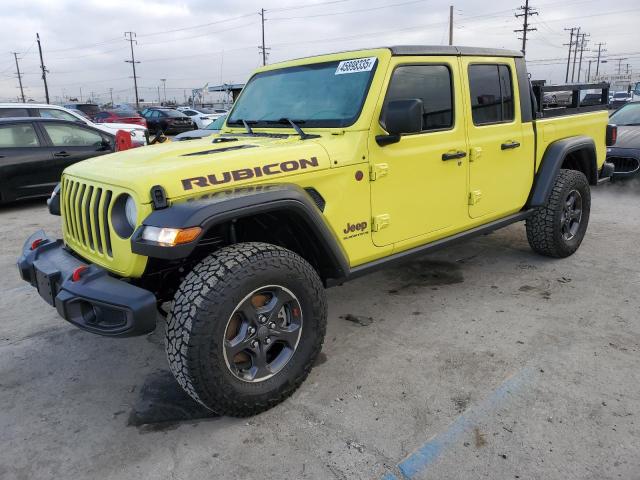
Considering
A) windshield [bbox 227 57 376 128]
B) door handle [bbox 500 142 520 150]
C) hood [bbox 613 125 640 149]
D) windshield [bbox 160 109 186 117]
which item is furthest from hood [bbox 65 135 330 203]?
windshield [bbox 160 109 186 117]

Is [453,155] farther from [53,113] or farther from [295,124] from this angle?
[53,113]

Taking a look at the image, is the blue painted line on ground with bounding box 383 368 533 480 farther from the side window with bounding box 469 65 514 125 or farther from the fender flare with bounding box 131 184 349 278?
the side window with bounding box 469 65 514 125

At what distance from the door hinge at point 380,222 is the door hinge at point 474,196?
36.0 inches

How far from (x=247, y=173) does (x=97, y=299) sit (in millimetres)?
949

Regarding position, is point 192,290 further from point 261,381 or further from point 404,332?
point 404,332

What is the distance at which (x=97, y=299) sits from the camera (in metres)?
2.41

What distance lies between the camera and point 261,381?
267cm

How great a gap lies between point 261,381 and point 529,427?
135 cm

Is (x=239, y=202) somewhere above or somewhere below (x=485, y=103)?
below

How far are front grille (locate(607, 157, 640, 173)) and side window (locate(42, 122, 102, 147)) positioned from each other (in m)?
8.31

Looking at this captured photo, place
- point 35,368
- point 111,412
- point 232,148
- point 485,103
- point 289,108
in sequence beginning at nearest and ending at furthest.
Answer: point 111,412 < point 232,148 < point 35,368 < point 289,108 < point 485,103

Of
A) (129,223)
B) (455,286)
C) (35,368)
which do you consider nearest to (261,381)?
(129,223)

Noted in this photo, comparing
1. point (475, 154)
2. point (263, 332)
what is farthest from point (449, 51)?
point (263, 332)

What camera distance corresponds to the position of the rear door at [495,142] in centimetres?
382
